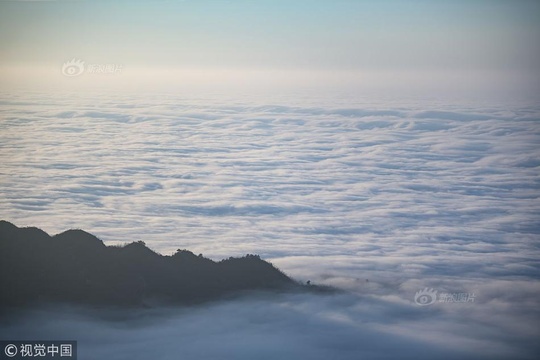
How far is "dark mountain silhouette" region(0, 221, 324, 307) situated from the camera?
17328mm

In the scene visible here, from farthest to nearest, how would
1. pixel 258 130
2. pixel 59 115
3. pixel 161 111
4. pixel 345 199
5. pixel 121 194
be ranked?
1. pixel 161 111
2. pixel 258 130
3. pixel 59 115
4. pixel 345 199
5. pixel 121 194

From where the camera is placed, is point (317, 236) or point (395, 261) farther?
point (317, 236)

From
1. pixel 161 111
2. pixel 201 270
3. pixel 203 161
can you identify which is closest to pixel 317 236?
pixel 201 270

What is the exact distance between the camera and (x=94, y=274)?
697 inches

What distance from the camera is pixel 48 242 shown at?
1764cm

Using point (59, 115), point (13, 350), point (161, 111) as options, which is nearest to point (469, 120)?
point (161, 111)

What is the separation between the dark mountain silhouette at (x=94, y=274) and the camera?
17328 millimetres

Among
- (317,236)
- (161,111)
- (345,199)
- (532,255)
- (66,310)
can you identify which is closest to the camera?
(66,310)

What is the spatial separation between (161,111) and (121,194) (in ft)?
127

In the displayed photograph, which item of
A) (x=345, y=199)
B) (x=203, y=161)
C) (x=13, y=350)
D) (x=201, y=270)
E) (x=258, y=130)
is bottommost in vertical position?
(x=13, y=350)

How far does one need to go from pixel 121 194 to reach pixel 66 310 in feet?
67.3

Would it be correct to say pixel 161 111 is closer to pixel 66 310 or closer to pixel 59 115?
pixel 59 115

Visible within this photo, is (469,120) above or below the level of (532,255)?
above

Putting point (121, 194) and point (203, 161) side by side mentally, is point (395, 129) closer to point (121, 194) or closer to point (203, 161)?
point (203, 161)
